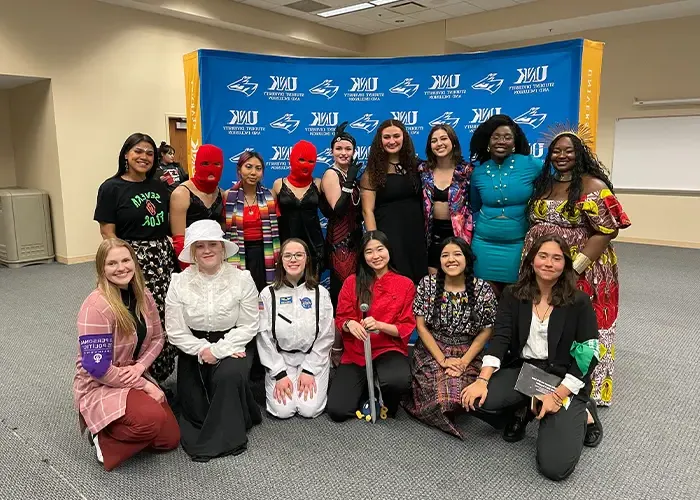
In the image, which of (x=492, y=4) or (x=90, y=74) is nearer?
(x=90, y=74)

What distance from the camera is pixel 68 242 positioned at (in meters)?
7.03

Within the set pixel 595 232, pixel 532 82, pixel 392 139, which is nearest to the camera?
pixel 595 232

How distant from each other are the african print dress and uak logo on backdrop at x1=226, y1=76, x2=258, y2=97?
2202 millimetres

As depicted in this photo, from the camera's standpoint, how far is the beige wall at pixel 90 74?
6.42 m

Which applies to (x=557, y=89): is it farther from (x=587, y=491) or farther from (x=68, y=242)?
(x=68, y=242)

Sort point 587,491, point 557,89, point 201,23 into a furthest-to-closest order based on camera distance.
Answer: point 201,23 → point 557,89 → point 587,491

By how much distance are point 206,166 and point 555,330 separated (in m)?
1.95

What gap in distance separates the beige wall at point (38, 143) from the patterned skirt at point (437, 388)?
19.2 ft

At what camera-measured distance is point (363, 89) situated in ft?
13.9

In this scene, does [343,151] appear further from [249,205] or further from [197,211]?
[197,211]

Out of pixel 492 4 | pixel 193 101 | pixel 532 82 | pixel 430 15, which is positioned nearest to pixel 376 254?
pixel 532 82

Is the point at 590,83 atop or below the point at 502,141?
atop

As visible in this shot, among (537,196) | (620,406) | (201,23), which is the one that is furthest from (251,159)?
(201,23)

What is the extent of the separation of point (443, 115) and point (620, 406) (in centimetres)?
239
